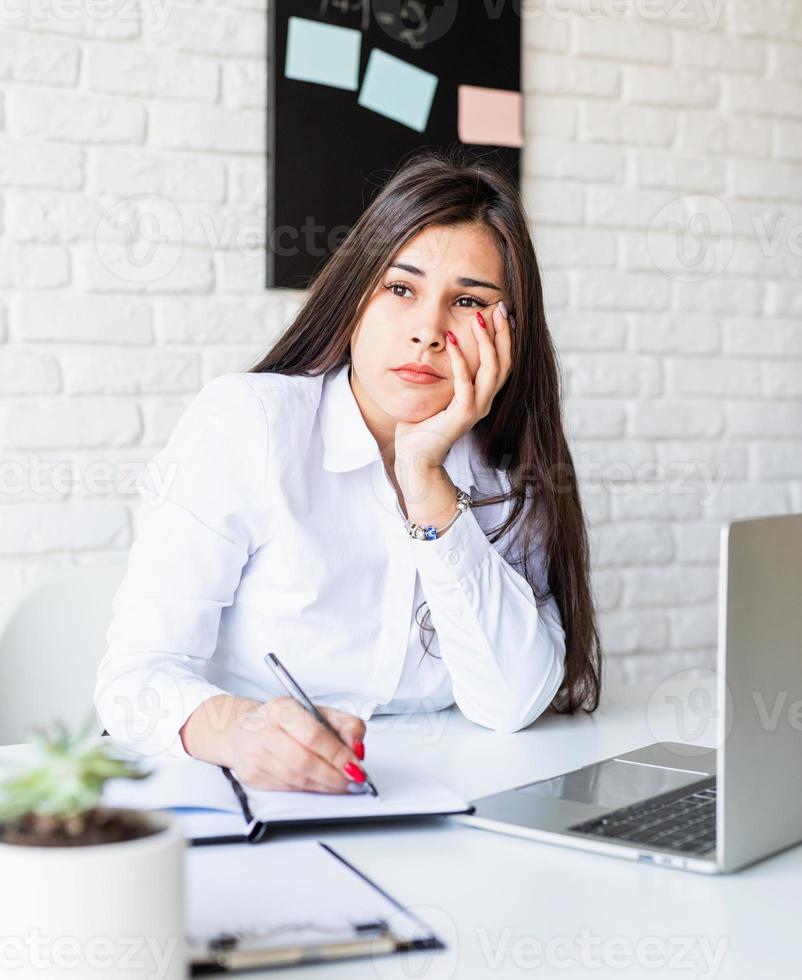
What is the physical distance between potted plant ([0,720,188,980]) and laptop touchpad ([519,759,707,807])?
50cm

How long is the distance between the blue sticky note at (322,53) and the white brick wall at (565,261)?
6 centimetres

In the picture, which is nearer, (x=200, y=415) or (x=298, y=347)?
(x=200, y=415)

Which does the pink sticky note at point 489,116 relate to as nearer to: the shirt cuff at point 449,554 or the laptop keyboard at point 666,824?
the shirt cuff at point 449,554

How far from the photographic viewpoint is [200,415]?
1361mm

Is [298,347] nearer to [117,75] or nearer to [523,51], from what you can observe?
[117,75]

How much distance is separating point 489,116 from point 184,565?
1.34m

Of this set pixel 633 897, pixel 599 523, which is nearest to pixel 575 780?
pixel 633 897

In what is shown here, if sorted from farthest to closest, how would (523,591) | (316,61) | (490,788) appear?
(316,61)
(523,591)
(490,788)

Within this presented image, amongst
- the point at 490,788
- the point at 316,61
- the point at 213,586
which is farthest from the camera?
the point at 316,61

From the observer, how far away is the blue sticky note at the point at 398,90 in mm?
2143

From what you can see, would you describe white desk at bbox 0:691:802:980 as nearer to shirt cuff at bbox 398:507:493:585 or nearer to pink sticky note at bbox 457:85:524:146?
shirt cuff at bbox 398:507:493:585

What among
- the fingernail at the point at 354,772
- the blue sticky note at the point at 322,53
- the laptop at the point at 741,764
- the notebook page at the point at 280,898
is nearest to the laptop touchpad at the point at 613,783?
the laptop at the point at 741,764

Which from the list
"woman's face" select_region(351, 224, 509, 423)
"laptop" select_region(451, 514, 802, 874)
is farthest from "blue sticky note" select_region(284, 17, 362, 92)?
"laptop" select_region(451, 514, 802, 874)

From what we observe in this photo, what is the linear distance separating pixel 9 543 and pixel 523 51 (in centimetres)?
132
